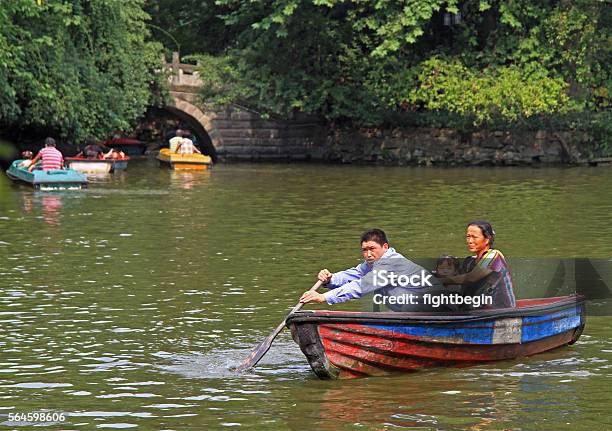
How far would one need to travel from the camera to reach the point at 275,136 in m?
49.1

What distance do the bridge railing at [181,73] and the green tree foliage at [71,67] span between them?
3.52m

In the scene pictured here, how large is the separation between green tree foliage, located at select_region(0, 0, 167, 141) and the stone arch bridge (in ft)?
15.1

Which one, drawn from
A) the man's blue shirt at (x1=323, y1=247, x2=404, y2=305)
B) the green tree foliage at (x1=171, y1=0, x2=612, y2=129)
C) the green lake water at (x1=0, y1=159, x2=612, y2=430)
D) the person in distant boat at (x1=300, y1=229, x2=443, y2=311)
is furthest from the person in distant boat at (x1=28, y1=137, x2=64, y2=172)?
the person in distant boat at (x1=300, y1=229, x2=443, y2=311)

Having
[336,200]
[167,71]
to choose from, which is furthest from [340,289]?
[167,71]

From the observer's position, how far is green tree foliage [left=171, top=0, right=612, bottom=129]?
42188mm

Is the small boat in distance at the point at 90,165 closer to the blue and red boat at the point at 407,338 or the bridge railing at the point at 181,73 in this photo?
the bridge railing at the point at 181,73

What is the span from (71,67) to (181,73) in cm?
Answer: 954

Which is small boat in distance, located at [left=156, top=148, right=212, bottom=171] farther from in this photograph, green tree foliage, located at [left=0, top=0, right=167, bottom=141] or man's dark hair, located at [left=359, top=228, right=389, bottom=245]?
man's dark hair, located at [left=359, top=228, right=389, bottom=245]

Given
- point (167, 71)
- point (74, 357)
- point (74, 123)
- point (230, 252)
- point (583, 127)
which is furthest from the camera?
point (167, 71)

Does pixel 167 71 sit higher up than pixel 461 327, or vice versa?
pixel 167 71

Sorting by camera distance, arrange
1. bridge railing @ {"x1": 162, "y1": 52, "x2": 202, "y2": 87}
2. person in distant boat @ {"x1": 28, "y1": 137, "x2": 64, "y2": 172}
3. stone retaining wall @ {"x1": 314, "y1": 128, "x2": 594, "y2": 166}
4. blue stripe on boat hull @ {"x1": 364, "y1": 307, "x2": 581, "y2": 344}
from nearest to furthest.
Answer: blue stripe on boat hull @ {"x1": 364, "y1": 307, "x2": 581, "y2": 344}
person in distant boat @ {"x1": 28, "y1": 137, "x2": 64, "y2": 172}
stone retaining wall @ {"x1": 314, "y1": 128, "x2": 594, "y2": 166}
bridge railing @ {"x1": 162, "y1": 52, "x2": 202, "y2": 87}

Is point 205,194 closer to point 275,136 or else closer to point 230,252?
point 230,252

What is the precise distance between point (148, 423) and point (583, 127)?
35001 mm

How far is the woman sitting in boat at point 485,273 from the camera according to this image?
11586 millimetres
